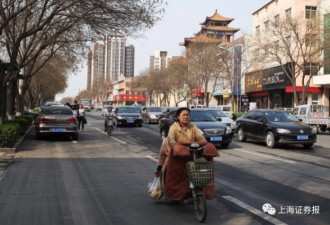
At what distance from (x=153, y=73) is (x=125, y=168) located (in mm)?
71060

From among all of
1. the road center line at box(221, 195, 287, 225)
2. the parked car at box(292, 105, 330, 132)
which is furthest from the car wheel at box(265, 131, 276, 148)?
the parked car at box(292, 105, 330, 132)

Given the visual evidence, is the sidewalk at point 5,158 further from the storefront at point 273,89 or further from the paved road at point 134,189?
the storefront at point 273,89

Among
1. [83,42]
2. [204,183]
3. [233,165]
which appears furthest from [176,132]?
[83,42]

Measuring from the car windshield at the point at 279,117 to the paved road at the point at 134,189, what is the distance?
2965 mm

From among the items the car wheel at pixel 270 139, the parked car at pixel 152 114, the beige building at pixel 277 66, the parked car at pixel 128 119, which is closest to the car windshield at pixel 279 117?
the car wheel at pixel 270 139

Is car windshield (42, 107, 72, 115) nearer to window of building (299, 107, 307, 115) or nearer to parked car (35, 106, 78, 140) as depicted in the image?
parked car (35, 106, 78, 140)

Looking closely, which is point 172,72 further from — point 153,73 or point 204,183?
point 204,183

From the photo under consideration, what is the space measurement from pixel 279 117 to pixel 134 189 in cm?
1017

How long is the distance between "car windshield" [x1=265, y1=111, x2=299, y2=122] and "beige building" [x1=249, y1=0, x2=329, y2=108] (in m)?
19.0

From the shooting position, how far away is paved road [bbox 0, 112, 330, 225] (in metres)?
5.58

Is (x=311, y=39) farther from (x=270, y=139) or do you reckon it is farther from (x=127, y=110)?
(x=270, y=139)

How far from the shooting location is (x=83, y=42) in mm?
23297

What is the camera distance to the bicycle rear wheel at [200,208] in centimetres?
521

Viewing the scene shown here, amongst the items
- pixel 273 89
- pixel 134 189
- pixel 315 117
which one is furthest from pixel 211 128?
pixel 273 89
